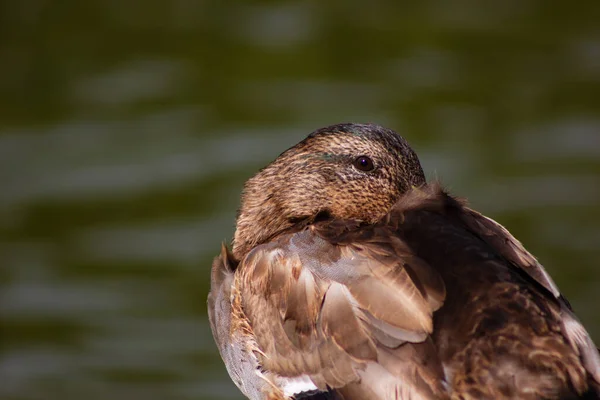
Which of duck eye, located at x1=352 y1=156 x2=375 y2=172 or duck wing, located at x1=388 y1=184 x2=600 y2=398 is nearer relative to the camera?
duck wing, located at x1=388 y1=184 x2=600 y2=398

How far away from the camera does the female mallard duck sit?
4.30 meters

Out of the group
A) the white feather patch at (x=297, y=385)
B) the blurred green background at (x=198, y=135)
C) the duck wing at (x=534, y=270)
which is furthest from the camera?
the blurred green background at (x=198, y=135)

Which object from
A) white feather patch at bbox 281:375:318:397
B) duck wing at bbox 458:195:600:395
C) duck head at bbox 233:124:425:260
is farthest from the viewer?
duck head at bbox 233:124:425:260

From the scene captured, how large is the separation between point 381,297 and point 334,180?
1.10 meters

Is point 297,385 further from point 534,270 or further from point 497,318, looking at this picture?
point 534,270

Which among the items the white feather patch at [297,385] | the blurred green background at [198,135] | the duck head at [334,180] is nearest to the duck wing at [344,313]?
the white feather patch at [297,385]

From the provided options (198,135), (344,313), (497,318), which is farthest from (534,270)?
(198,135)

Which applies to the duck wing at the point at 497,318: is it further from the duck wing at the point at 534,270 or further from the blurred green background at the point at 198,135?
the blurred green background at the point at 198,135

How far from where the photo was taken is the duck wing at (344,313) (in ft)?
14.5

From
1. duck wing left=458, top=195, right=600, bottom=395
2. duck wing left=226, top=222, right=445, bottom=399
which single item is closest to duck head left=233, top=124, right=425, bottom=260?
duck wing left=226, top=222, right=445, bottom=399

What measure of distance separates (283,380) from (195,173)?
22.2 ft

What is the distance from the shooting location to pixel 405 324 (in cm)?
446

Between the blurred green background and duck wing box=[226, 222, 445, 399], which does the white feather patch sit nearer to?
duck wing box=[226, 222, 445, 399]

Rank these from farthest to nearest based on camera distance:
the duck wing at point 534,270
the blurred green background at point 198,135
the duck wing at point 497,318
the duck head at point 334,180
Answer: the blurred green background at point 198,135
the duck head at point 334,180
the duck wing at point 534,270
the duck wing at point 497,318
